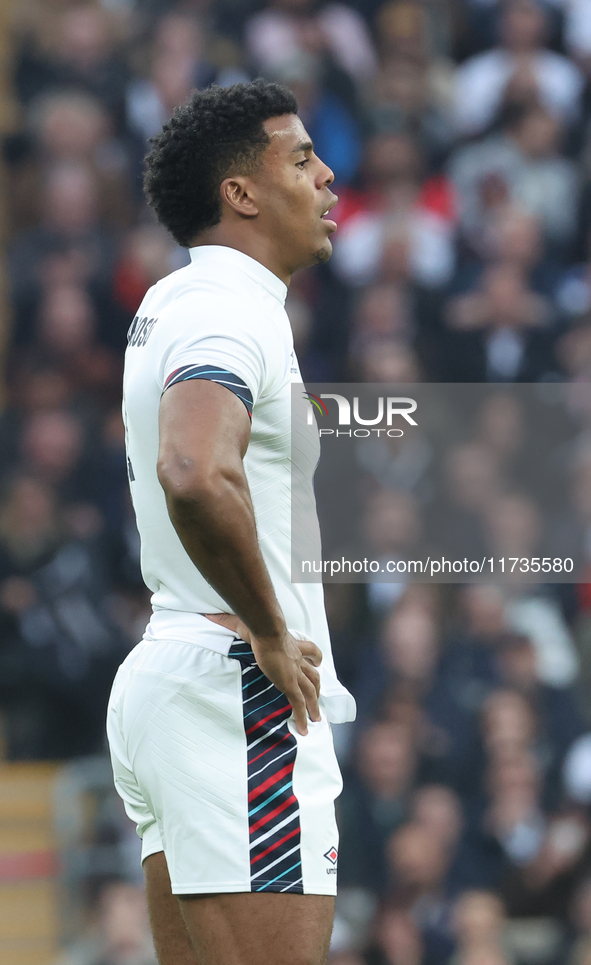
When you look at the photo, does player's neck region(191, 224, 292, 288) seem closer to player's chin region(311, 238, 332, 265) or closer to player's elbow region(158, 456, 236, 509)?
player's chin region(311, 238, 332, 265)

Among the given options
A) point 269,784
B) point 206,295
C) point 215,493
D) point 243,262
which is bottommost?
point 269,784

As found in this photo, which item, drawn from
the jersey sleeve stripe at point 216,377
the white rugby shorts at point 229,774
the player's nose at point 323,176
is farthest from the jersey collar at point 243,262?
the white rugby shorts at point 229,774

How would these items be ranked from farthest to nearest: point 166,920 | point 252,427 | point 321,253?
point 321,253, point 166,920, point 252,427

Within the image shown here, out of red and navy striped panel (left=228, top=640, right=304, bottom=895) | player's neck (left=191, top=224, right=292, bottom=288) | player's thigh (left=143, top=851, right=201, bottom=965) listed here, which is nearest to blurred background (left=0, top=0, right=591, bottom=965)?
player's thigh (left=143, top=851, right=201, bottom=965)

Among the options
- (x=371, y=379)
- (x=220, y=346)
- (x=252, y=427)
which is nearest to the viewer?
(x=220, y=346)

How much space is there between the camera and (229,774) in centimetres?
208

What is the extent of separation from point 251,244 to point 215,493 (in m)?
0.65

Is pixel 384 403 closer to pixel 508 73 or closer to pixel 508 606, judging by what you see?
pixel 508 606

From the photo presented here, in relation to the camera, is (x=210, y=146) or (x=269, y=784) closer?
(x=269, y=784)

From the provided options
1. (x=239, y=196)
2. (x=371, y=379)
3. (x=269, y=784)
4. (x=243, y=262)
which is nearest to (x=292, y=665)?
(x=269, y=784)

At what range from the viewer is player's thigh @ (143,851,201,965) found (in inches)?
88.5

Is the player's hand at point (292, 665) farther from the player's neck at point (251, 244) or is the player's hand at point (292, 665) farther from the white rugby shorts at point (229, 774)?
the player's neck at point (251, 244)

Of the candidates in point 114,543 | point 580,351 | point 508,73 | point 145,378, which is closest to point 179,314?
point 145,378

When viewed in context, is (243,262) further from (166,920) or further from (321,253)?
(166,920)
